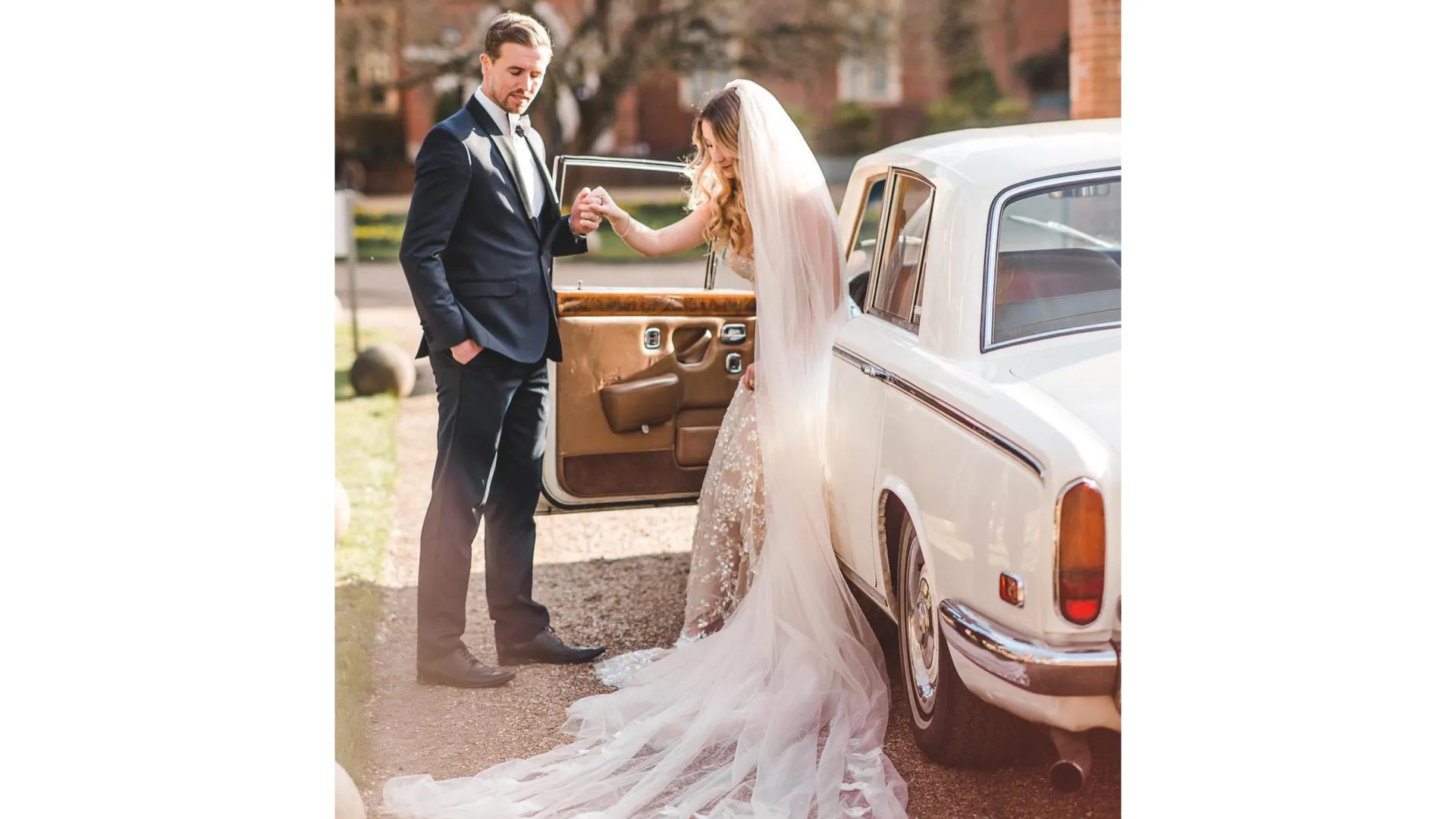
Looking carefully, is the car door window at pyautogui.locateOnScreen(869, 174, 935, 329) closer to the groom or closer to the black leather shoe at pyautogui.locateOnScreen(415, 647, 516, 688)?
the groom

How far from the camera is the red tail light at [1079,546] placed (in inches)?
90.2

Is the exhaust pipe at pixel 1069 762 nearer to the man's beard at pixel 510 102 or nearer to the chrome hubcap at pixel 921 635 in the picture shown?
the chrome hubcap at pixel 921 635

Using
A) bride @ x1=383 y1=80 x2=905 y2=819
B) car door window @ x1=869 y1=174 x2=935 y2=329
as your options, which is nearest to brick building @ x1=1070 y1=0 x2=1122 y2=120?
car door window @ x1=869 y1=174 x2=935 y2=329

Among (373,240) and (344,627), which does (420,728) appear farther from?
(373,240)

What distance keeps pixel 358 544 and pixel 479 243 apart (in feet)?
5.99

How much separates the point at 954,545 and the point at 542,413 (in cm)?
146

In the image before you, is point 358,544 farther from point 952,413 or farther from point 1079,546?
point 1079,546

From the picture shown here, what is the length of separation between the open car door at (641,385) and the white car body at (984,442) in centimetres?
67

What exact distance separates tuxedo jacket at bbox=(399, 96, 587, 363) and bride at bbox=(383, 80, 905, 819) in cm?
25

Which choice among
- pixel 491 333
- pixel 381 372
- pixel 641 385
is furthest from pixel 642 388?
pixel 381 372

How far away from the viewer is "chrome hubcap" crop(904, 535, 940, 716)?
2.86 m
